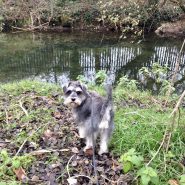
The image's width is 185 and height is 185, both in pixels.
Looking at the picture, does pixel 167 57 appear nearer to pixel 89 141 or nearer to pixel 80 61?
pixel 80 61

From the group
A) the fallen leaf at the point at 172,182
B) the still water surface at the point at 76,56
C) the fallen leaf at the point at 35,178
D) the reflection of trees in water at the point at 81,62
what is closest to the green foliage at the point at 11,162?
the fallen leaf at the point at 35,178

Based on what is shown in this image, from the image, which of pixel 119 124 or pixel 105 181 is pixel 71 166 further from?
pixel 119 124

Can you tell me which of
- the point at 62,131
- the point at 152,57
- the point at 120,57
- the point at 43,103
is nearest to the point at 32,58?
the point at 120,57

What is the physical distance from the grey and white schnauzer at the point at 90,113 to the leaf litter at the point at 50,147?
24 centimetres

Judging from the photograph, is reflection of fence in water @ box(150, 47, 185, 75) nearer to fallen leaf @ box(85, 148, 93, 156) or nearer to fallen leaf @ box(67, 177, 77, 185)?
fallen leaf @ box(85, 148, 93, 156)

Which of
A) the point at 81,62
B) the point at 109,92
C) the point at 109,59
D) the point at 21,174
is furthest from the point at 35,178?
the point at 109,59

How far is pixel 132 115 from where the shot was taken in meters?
5.06

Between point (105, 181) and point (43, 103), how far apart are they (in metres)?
2.50

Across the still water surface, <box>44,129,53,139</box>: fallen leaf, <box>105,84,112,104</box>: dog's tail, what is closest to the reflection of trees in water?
the still water surface

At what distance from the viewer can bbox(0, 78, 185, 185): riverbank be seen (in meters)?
3.83

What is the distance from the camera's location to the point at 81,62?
1377 centimetres

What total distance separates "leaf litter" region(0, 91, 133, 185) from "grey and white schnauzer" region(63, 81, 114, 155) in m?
0.24

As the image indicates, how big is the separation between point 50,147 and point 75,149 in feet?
1.13

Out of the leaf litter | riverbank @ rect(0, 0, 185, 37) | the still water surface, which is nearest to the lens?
the leaf litter
